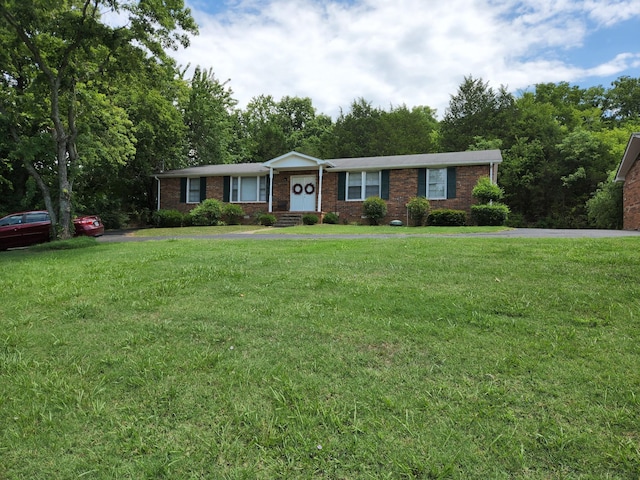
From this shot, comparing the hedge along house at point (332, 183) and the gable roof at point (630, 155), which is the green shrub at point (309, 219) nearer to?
the hedge along house at point (332, 183)

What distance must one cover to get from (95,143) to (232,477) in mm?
17290

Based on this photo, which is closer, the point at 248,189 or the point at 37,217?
the point at 37,217

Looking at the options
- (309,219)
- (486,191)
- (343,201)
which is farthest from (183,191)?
(486,191)

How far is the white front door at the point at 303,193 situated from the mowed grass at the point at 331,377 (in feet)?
50.4

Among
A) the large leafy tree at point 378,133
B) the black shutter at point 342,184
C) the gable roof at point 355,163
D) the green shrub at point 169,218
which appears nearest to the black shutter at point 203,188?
the gable roof at point 355,163

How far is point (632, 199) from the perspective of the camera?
52.7 feet

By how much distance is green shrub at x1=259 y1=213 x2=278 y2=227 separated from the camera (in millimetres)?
18938

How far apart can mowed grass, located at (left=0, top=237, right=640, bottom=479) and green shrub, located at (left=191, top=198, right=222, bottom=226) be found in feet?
47.3

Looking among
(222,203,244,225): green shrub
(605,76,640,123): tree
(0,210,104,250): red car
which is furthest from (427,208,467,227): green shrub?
(605,76,640,123): tree

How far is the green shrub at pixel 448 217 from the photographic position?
16016 millimetres

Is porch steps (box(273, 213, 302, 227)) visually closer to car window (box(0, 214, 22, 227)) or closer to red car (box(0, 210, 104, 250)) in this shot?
red car (box(0, 210, 104, 250))

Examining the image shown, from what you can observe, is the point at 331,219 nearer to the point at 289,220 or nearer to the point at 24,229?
the point at 289,220

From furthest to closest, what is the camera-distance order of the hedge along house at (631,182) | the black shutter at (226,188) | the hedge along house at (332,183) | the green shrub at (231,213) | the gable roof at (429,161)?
the black shutter at (226,188) < the green shrub at (231,213) < the hedge along house at (332,183) < the gable roof at (429,161) < the hedge along house at (631,182)

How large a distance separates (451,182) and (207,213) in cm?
1194
